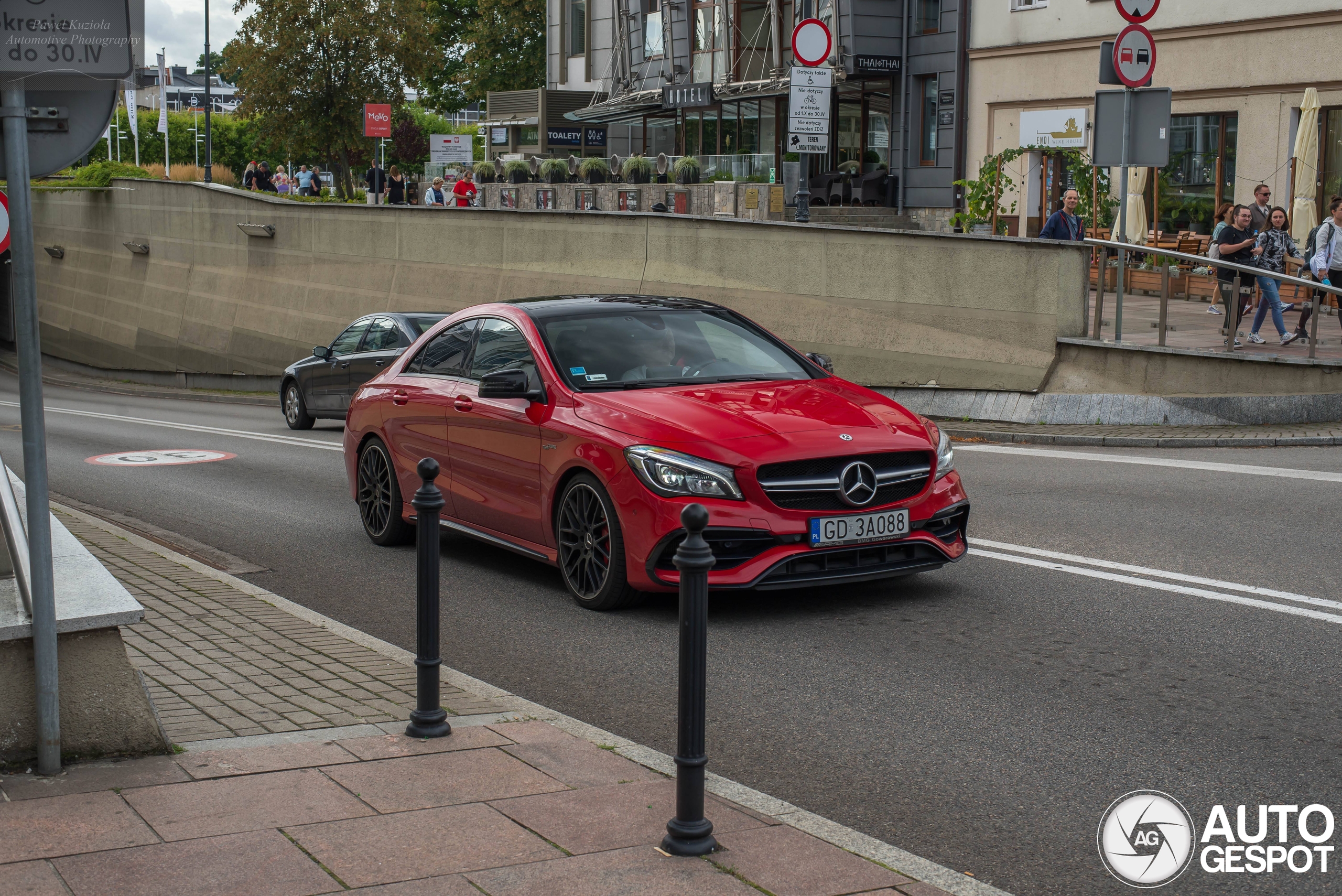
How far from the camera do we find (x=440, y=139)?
42.8 m

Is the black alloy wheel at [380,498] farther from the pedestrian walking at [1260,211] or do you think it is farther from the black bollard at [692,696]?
the pedestrian walking at [1260,211]

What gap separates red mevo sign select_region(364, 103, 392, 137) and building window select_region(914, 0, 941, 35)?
42.1ft

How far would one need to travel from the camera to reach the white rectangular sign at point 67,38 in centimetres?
439

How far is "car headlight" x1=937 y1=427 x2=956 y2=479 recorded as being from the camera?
7.65m

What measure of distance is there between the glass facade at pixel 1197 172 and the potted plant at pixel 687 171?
10.6 metres

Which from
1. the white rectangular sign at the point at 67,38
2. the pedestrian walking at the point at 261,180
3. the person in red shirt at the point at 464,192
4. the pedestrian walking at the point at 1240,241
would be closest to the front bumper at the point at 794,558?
the white rectangular sign at the point at 67,38

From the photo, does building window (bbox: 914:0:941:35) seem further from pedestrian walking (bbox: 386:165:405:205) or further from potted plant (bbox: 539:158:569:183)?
pedestrian walking (bbox: 386:165:405:205)

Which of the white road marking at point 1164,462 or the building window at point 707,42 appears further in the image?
the building window at point 707,42

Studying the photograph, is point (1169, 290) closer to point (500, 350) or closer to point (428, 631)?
point (500, 350)

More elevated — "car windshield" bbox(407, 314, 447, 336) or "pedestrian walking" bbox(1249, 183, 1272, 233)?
"pedestrian walking" bbox(1249, 183, 1272, 233)

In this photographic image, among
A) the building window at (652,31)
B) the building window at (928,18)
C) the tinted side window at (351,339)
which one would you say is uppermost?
the building window at (652,31)

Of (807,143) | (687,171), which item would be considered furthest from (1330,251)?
(687,171)

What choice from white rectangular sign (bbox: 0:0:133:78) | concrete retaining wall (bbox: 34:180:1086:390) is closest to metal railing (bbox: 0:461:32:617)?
white rectangular sign (bbox: 0:0:133:78)

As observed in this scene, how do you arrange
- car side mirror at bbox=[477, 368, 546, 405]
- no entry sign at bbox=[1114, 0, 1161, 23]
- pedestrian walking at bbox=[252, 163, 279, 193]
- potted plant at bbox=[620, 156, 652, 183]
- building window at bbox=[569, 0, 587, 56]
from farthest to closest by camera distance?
building window at bbox=[569, 0, 587, 56] < pedestrian walking at bbox=[252, 163, 279, 193] < potted plant at bbox=[620, 156, 652, 183] < no entry sign at bbox=[1114, 0, 1161, 23] < car side mirror at bbox=[477, 368, 546, 405]
